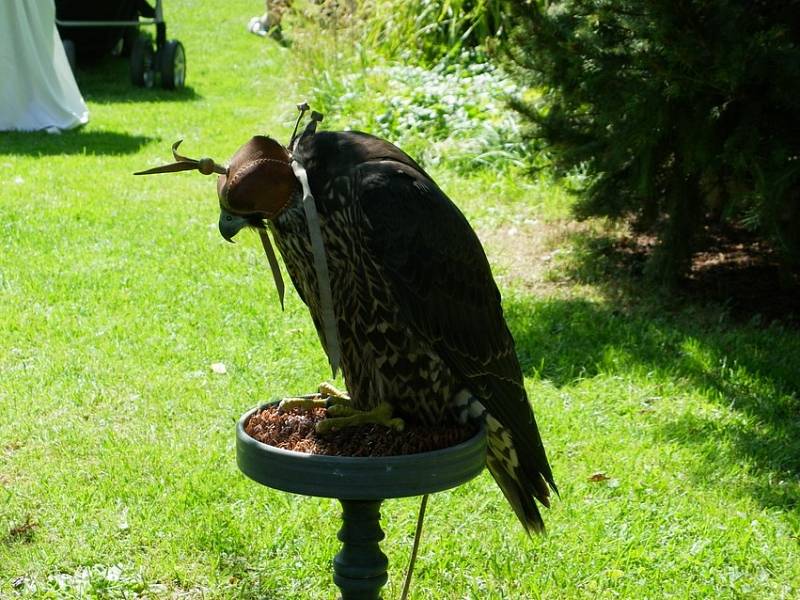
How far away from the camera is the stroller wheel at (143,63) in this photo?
13484 millimetres

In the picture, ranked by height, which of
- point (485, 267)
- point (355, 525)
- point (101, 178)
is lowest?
point (101, 178)

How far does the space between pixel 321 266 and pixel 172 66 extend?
1173 cm

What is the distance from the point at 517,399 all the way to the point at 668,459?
1603 millimetres

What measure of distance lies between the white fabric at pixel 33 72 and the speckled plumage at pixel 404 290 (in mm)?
8974

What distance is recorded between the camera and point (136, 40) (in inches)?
541

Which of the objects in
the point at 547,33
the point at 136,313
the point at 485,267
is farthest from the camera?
the point at 136,313

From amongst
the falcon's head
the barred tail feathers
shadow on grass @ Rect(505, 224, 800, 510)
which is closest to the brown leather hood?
the falcon's head

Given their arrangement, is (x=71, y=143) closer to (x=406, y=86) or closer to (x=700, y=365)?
(x=406, y=86)

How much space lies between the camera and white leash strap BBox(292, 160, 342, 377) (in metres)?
2.15

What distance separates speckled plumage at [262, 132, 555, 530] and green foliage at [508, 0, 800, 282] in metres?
2.42

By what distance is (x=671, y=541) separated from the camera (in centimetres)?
349

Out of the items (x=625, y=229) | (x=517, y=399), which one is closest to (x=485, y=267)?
(x=517, y=399)

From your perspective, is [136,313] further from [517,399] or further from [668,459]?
[517,399]

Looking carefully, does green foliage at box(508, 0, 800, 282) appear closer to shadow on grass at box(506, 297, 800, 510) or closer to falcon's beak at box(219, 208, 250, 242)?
shadow on grass at box(506, 297, 800, 510)
